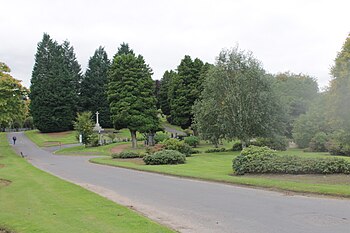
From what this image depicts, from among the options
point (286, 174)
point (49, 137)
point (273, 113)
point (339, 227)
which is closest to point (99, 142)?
point (49, 137)

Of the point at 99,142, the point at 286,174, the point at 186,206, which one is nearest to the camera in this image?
the point at 186,206

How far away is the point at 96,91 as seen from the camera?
3231 inches

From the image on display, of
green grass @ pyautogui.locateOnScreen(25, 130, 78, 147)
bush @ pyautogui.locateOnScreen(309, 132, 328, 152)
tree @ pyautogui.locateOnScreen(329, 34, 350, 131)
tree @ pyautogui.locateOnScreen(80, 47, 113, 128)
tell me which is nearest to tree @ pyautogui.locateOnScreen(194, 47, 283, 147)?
bush @ pyautogui.locateOnScreen(309, 132, 328, 152)

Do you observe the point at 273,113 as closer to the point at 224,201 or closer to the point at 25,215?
the point at 224,201

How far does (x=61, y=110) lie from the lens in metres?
77.0

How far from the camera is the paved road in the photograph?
853 centimetres

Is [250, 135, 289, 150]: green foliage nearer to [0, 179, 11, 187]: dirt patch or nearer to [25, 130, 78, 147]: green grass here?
[0, 179, 11, 187]: dirt patch

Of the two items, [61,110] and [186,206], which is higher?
[61,110]

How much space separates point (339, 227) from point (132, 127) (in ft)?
138

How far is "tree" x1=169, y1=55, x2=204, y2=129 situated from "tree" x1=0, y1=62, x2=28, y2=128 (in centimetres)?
2486

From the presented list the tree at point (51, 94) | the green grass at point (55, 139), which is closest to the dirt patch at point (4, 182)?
→ the green grass at point (55, 139)

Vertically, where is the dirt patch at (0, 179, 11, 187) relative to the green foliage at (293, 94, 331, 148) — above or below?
below

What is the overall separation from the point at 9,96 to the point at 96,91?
42881 millimetres

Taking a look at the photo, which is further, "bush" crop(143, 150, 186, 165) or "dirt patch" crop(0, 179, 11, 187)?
"bush" crop(143, 150, 186, 165)
